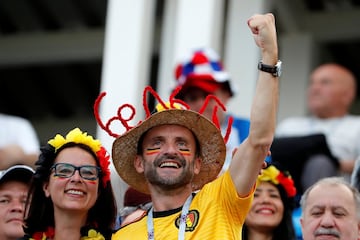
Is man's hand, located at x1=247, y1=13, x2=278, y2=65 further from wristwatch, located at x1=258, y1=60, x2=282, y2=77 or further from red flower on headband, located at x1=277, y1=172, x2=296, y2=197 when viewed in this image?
red flower on headband, located at x1=277, y1=172, x2=296, y2=197

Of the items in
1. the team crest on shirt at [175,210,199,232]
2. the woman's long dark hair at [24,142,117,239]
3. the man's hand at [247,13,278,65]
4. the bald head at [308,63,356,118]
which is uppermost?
the bald head at [308,63,356,118]

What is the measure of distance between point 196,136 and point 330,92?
11.2 feet

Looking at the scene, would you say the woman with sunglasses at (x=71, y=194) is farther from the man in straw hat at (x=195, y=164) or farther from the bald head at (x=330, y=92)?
the bald head at (x=330, y=92)

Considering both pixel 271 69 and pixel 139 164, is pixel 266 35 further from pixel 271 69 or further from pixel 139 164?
pixel 139 164

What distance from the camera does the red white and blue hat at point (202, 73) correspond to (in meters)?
7.49

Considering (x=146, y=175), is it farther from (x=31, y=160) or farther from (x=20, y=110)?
(x=20, y=110)

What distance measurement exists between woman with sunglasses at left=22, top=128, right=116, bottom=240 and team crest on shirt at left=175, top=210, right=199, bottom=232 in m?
0.55

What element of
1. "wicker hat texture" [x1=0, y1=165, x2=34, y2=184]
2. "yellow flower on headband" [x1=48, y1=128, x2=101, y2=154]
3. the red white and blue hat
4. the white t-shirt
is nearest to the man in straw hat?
"yellow flower on headband" [x1=48, y1=128, x2=101, y2=154]

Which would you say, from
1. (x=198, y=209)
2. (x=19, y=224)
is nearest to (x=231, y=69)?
(x=19, y=224)

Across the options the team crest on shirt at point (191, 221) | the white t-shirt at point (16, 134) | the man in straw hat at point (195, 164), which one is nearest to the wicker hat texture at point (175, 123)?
the man in straw hat at point (195, 164)

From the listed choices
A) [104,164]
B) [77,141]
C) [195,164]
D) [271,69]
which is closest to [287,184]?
[195,164]

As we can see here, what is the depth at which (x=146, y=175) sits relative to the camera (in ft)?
17.3

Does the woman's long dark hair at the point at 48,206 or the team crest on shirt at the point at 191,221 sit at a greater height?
the woman's long dark hair at the point at 48,206

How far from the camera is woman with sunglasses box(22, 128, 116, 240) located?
543cm
